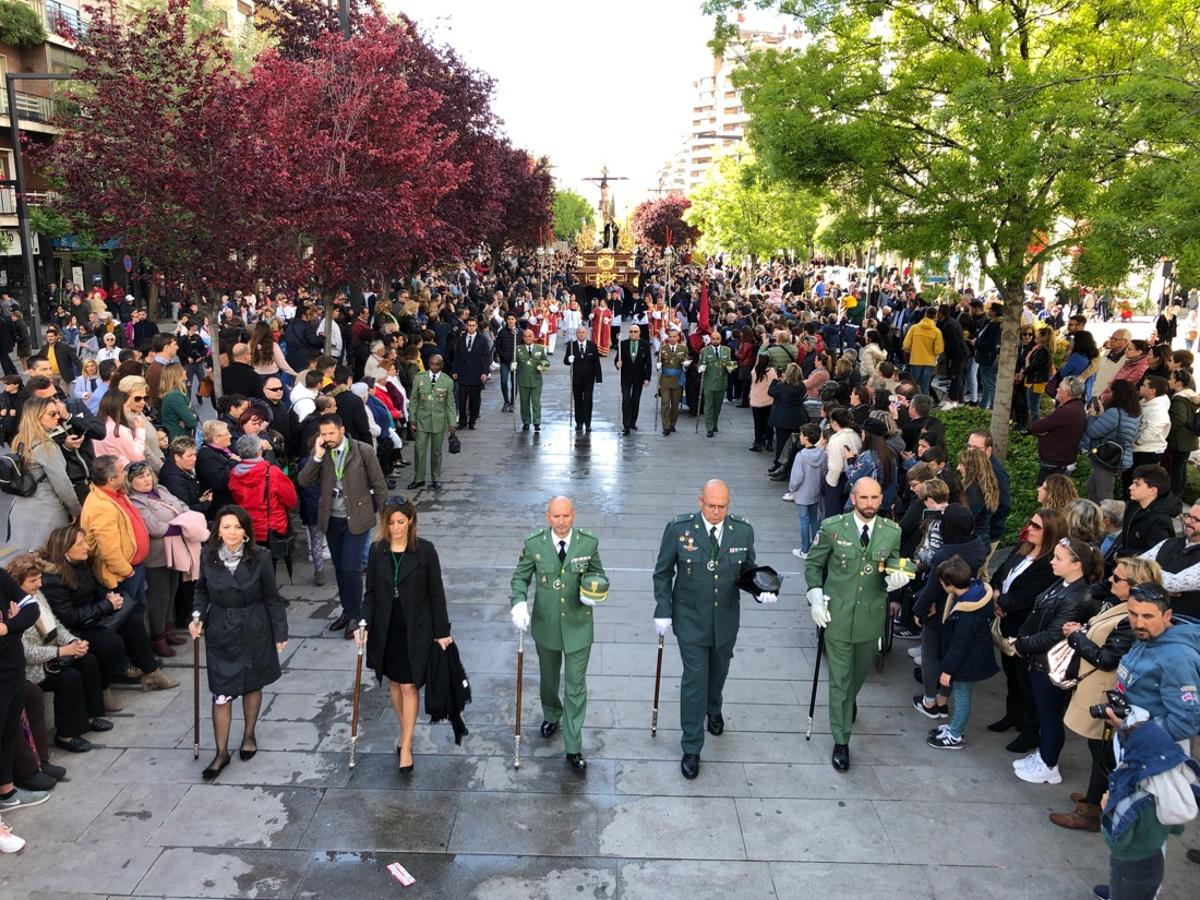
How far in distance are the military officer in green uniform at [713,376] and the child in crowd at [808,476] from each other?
20.5 feet

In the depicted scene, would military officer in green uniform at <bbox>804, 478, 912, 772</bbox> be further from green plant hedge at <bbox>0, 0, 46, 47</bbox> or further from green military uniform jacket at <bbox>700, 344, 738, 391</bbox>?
green plant hedge at <bbox>0, 0, 46, 47</bbox>

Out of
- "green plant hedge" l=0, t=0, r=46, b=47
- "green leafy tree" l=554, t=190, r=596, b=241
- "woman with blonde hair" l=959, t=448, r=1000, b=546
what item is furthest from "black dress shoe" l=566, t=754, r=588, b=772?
"green leafy tree" l=554, t=190, r=596, b=241

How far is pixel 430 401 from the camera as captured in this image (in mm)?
12664

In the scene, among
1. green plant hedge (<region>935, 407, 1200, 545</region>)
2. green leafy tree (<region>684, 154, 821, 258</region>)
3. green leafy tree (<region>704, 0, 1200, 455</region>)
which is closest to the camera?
green leafy tree (<region>704, 0, 1200, 455</region>)

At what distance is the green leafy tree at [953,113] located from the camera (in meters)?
9.90

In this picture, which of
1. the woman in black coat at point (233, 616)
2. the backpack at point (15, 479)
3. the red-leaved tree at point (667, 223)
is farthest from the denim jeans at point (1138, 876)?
the red-leaved tree at point (667, 223)

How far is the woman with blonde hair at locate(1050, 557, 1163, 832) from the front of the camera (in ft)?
17.5

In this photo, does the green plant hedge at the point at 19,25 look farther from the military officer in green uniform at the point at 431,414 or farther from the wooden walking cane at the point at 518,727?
the wooden walking cane at the point at 518,727

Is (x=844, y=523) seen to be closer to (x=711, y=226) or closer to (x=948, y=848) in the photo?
(x=948, y=848)

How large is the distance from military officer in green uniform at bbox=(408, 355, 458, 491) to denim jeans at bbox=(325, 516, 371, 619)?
4.41 metres

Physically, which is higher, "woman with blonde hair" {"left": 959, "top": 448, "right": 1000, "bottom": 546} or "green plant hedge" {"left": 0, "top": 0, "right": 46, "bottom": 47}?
"green plant hedge" {"left": 0, "top": 0, "right": 46, "bottom": 47}

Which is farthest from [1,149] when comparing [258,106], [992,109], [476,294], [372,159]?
[992,109]

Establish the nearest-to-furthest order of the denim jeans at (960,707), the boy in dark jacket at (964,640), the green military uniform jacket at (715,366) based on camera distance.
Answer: the boy in dark jacket at (964,640) → the denim jeans at (960,707) → the green military uniform jacket at (715,366)

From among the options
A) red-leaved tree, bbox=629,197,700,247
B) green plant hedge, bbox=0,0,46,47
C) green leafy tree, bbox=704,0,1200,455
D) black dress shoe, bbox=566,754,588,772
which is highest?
green plant hedge, bbox=0,0,46,47
